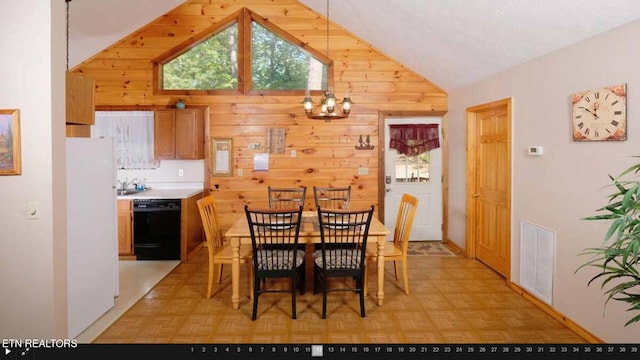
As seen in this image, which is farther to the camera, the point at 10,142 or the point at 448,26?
the point at 448,26

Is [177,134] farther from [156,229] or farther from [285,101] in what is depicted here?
[285,101]

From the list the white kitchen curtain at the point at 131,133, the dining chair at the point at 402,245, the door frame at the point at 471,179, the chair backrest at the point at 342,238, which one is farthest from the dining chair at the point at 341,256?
the white kitchen curtain at the point at 131,133

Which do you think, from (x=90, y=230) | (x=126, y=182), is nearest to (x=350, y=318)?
(x=90, y=230)

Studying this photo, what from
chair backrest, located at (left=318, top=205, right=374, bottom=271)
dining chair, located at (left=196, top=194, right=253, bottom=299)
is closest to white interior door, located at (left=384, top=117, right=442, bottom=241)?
chair backrest, located at (left=318, top=205, right=374, bottom=271)

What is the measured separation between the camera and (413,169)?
5.55 meters

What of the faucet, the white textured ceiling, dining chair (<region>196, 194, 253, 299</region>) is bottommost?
dining chair (<region>196, 194, 253, 299</region>)

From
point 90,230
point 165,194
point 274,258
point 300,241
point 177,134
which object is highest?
point 177,134

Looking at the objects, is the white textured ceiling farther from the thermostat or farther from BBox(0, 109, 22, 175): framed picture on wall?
BBox(0, 109, 22, 175): framed picture on wall

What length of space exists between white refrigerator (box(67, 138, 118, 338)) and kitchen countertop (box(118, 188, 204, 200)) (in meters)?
1.32

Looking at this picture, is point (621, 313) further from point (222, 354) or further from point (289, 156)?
point (289, 156)

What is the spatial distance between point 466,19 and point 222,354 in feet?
10.9

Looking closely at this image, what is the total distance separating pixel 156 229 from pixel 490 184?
159 inches

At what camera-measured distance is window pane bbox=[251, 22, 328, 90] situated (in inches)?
213

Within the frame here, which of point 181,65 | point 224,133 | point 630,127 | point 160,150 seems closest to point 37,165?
point 160,150
